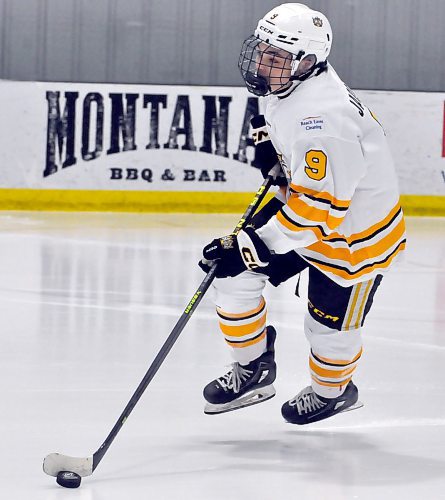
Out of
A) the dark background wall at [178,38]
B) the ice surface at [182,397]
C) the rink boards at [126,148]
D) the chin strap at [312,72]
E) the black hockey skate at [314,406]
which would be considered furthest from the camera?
the dark background wall at [178,38]

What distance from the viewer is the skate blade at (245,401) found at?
296 cm

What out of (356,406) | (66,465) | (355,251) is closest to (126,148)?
(356,406)

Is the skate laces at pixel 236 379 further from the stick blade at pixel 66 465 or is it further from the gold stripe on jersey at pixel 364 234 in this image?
the stick blade at pixel 66 465

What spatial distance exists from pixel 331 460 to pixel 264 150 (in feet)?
2.57

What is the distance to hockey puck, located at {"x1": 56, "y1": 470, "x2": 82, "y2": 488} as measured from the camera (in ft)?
7.76

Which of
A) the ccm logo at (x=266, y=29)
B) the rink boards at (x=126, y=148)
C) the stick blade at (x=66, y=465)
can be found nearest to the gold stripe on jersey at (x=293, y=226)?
the ccm logo at (x=266, y=29)

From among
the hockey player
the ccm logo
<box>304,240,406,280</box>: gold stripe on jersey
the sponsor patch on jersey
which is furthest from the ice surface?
the ccm logo

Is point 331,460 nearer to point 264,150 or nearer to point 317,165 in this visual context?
point 317,165

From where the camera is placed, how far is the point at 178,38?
29.7ft

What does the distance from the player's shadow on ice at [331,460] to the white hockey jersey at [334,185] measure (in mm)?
383

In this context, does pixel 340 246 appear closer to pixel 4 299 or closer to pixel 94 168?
pixel 4 299

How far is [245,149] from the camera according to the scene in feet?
26.5

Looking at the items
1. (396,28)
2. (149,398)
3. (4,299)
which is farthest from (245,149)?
(149,398)

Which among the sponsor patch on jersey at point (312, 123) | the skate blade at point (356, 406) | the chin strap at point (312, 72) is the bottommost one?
the skate blade at point (356, 406)
